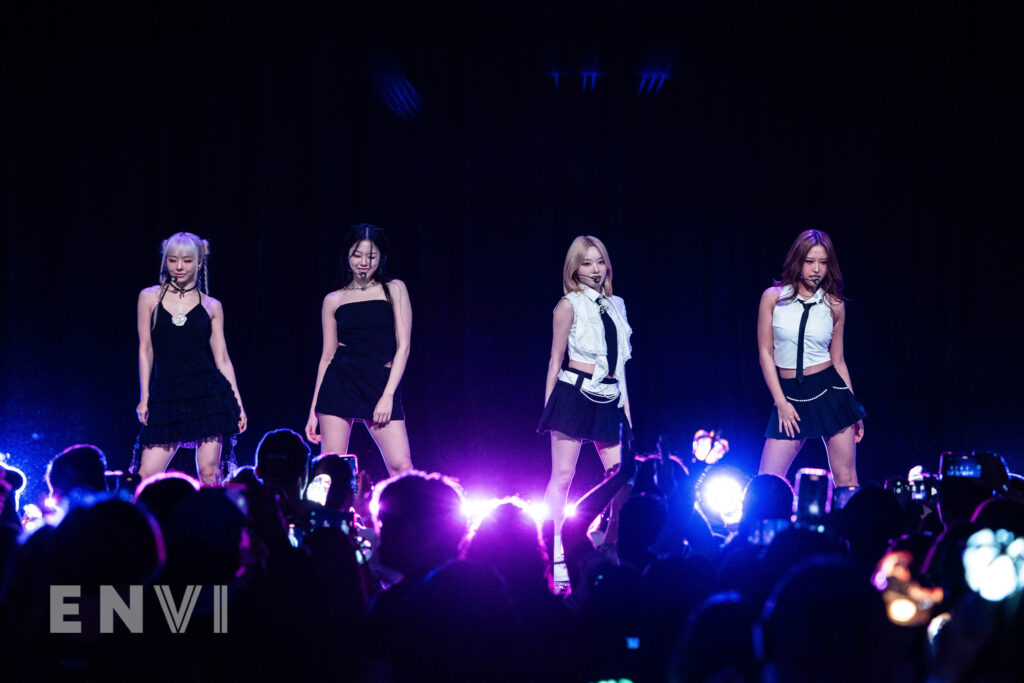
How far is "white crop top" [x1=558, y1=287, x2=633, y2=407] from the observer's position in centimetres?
504

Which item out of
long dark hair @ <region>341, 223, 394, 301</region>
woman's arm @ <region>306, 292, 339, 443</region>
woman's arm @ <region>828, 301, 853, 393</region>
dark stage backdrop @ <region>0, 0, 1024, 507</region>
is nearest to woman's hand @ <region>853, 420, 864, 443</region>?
woman's arm @ <region>828, 301, 853, 393</region>

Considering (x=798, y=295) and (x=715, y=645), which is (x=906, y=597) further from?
(x=798, y=295)

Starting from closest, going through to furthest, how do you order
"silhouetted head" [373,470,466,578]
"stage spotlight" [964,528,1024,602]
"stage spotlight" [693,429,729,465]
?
"stage spotlight" [964,528,1024,602], "silhouetted head" [373,470,466,578], "stage spotlight" [693,429,729,465]

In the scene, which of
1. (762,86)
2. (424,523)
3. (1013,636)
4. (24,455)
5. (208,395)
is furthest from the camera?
(762,86)

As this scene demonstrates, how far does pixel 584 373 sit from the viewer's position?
5.06 meters

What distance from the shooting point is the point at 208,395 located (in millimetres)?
5094

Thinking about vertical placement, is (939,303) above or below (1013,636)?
above

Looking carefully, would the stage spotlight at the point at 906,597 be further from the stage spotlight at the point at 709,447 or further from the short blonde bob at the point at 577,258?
the short blonde bob at the point at 577,258

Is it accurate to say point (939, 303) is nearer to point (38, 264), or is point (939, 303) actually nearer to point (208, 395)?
point (208, 395)

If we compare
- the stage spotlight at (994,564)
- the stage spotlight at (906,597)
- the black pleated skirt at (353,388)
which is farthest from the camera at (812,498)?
the black pleated skirt at (353,388)

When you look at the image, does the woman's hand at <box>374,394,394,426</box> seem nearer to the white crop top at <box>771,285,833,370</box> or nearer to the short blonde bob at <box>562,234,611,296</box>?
the short blonde bob at <box>562,234,611,296</box>

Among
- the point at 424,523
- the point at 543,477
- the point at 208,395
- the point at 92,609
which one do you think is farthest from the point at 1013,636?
the point at 543,477

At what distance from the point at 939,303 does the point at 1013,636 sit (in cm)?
570

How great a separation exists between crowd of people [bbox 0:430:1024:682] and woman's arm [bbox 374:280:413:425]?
7.09 ft
